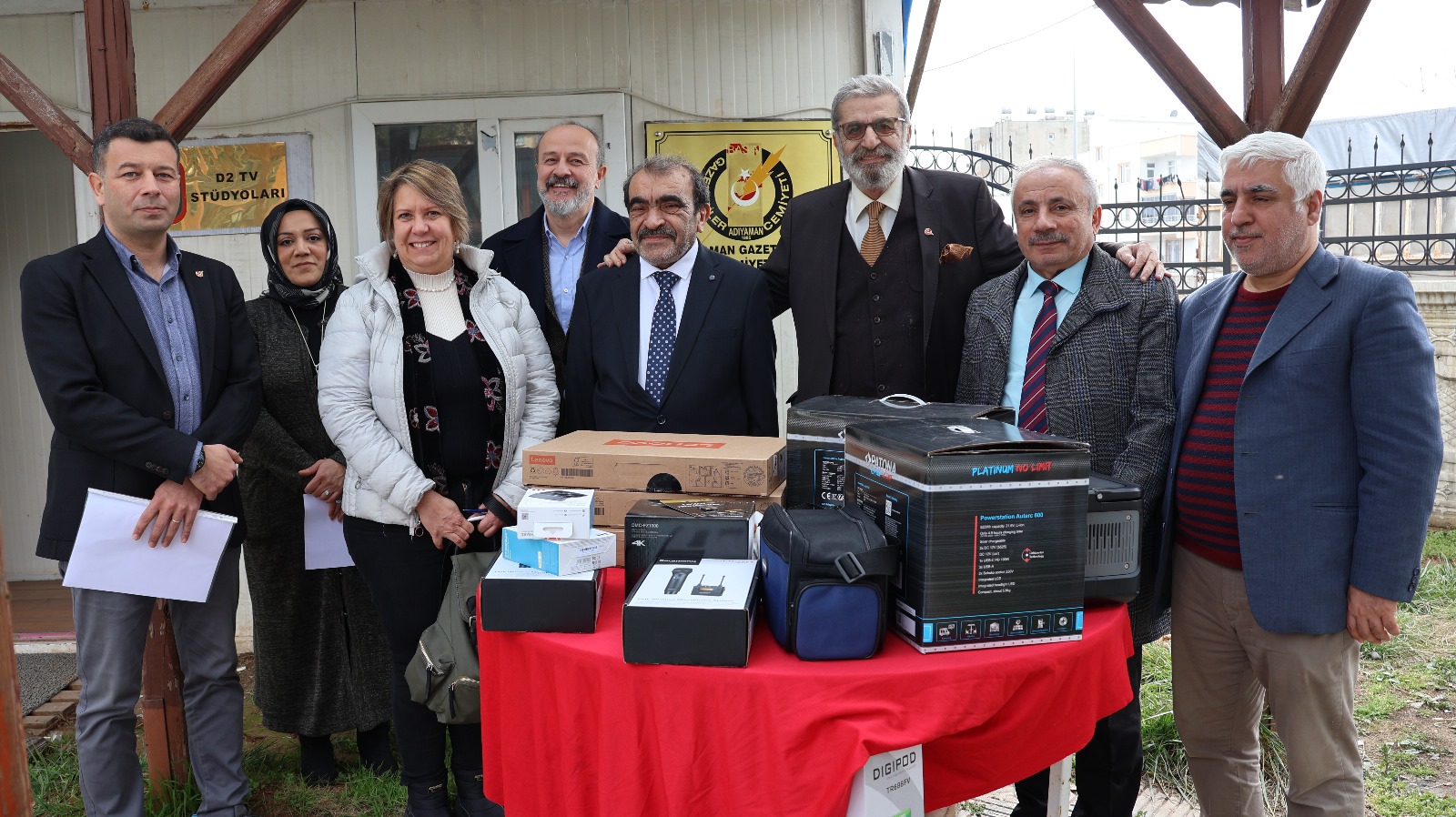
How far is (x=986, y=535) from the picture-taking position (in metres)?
1.83

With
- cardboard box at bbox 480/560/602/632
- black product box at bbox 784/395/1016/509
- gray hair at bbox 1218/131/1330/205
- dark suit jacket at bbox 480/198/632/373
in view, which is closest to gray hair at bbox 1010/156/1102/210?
gray hair at bbox 1218/131/1330/205

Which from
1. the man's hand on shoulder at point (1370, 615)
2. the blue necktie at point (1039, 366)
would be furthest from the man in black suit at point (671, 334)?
the man's hand on shoulder at point (1370, 615)

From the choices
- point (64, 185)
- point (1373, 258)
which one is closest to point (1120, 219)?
point (1373, 258)

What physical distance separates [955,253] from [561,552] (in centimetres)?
165

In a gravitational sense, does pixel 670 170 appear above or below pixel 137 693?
above

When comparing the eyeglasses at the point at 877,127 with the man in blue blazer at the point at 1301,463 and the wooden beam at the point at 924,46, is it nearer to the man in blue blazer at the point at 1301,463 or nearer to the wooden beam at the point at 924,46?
the man in blue blazer at the point at 1301,463

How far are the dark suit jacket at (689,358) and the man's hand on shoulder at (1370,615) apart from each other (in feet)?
5.25

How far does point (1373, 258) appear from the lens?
8922 mm

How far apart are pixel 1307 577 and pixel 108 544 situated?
10.2 feet

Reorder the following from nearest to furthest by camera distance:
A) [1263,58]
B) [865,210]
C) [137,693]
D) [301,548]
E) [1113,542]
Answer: [1113,542]
[137,693]
[865,210]
[1263,58]
[301,548]

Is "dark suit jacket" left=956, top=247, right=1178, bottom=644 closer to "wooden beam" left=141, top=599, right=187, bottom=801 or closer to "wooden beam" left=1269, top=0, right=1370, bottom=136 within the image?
"wooden beam" left=1269, top=0, right=1370, bottom=136

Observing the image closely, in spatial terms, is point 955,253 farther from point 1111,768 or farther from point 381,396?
point 381,396

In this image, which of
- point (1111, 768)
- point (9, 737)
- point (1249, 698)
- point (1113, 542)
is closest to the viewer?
point (9, 737)

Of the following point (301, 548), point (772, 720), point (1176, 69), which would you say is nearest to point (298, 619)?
point (301, 548)
